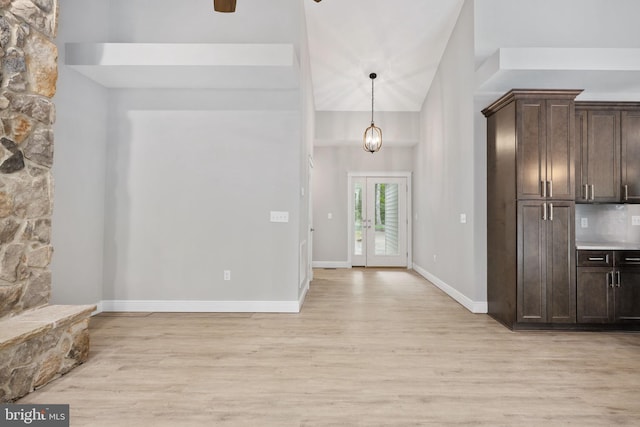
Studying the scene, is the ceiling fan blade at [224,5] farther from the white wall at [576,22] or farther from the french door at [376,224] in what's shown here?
the french door at [376,224]

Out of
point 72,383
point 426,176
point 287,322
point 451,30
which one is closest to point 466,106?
point 451,30

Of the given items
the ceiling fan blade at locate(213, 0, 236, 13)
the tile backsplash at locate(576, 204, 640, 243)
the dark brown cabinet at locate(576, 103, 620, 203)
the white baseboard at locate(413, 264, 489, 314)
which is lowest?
the white baseboard at locate(413, 264, 489, 314)

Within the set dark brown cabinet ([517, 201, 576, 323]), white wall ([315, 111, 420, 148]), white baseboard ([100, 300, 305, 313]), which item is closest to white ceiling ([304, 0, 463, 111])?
white wall ([315, 111, 420, 148])

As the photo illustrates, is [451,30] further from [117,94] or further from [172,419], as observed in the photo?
[172,419]

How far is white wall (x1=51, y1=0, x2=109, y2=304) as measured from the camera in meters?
3.54

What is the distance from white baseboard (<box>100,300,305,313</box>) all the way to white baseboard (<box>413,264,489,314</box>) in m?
2.03

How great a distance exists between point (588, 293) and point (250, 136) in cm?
387

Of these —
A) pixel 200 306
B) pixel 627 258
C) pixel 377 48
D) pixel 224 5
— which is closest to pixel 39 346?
pixel 200 306

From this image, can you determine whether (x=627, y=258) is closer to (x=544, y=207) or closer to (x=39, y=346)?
(x=544, y=207)

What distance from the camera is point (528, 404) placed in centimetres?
215

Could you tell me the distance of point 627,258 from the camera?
360 cm

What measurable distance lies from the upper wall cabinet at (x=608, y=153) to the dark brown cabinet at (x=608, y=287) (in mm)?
622

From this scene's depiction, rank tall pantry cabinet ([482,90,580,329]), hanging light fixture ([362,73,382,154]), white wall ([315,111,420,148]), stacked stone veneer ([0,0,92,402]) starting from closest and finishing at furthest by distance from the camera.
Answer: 1. stacked stone veneer ([0,0,92,402])
2. tall pantry cabinet ([482,90,580,329])
3. hanging light fixture ([362,73,382,154])
4. white wall ([315,111,420,148])

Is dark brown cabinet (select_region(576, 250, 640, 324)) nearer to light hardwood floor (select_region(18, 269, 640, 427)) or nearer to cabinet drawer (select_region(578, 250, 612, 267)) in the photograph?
cabinet drawer (select_region(578, 250, 612, 267))
